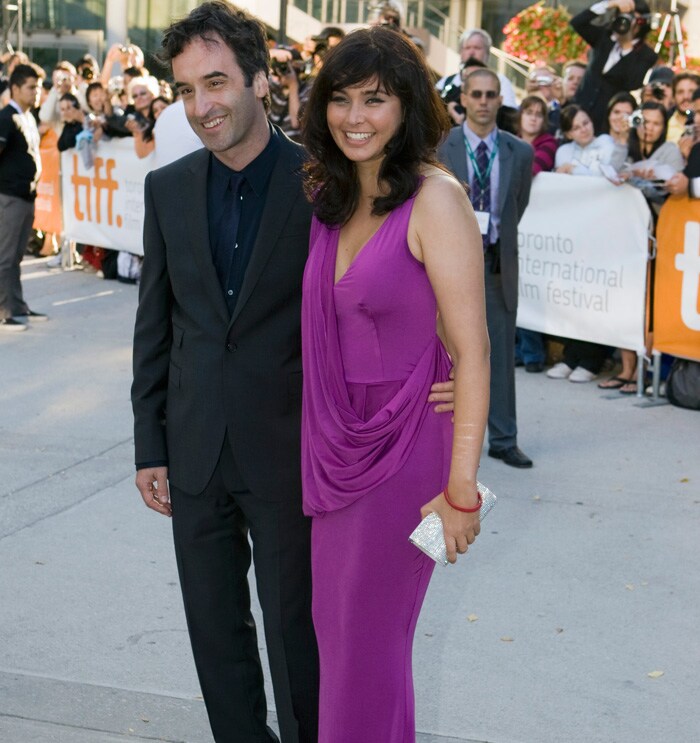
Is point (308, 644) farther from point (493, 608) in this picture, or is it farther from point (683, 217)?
point (683, 217)

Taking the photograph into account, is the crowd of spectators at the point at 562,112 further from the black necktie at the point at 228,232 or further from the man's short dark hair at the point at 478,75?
the black necktie at the point at 228,232

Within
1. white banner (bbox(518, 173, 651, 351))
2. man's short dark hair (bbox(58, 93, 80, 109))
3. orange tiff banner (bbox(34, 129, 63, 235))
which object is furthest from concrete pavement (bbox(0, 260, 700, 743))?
orange tiff banner (bbox(34, 129, 63, 235))

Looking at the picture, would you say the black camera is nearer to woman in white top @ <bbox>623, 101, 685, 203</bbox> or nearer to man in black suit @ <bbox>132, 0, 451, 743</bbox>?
woman in white top @ <bbox>623, 101, 685, 203</bbox>

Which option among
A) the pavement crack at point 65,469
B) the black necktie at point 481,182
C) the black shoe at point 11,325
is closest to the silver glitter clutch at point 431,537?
the pavement crack at point 65,469

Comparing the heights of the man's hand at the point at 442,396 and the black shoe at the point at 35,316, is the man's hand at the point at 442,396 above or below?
above

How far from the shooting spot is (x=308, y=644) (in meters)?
2.95

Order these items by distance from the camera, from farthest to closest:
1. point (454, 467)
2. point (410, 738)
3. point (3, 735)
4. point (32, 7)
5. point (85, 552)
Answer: point (32, 7)
point (85, 552)
point (3, 735)
point (410, 738)
point (454, 467)

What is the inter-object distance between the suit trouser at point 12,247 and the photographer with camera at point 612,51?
483 cm

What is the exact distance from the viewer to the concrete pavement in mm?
3721

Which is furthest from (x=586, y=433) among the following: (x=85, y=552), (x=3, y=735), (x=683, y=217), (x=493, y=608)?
(x=3, y=735)

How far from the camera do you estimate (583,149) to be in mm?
9227

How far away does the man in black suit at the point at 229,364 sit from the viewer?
2850mm

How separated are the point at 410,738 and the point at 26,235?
836cm

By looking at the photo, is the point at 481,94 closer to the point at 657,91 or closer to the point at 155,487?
the point at 155,487
